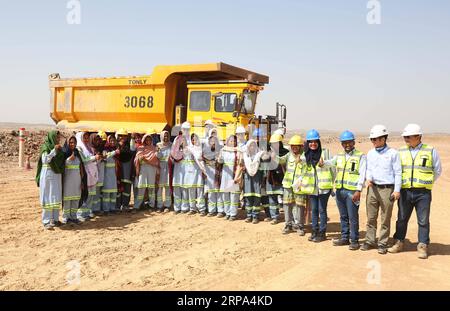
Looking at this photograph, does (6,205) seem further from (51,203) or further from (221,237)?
(221,237)

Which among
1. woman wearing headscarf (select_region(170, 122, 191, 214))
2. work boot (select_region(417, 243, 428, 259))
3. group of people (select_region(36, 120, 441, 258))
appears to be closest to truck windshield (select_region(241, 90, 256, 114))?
group of people (select_region(36, 120, 441, 258))

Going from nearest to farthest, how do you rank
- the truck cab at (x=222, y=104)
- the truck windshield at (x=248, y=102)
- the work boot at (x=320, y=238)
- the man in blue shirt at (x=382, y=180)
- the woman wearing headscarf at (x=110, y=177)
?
the man in blue shirt at (x=382, y=180)
the work boot at (x=320, y=238)
the woman wearing headscarf at (x=110, y=177)
the truck cab at (x=222, y=104)
the truck windshield at (x=248, y=102)

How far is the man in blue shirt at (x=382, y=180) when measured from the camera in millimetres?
5633

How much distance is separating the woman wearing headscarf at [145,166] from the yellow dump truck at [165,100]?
257 cm

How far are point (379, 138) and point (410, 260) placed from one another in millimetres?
1763

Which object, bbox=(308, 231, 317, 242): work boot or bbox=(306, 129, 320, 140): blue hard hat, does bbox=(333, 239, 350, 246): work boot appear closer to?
bbox=(308, 231, 317, 242): work boot

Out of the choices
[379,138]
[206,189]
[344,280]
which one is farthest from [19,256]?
[379,138]

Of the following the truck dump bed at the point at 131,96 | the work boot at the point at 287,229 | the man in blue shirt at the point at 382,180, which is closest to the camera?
the man in blue shirt at the point at 382,180

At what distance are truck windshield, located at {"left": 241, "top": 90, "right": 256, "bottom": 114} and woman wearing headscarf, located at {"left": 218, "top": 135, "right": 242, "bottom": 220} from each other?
2.75 m

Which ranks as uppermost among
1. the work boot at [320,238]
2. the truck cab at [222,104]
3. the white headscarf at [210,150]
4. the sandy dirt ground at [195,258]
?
the truck cab at [222,104]

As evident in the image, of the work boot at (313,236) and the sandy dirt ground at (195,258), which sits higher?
the work boot at (313,236)

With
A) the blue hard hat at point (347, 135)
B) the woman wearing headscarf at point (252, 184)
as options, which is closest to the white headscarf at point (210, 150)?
the woman wearing headscarf at point (252, 184)

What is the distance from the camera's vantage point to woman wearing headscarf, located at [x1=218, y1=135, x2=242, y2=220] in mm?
7988

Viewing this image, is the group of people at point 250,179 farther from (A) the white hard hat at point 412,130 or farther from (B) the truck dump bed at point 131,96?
(B) the truck dump bed at point 131,96
